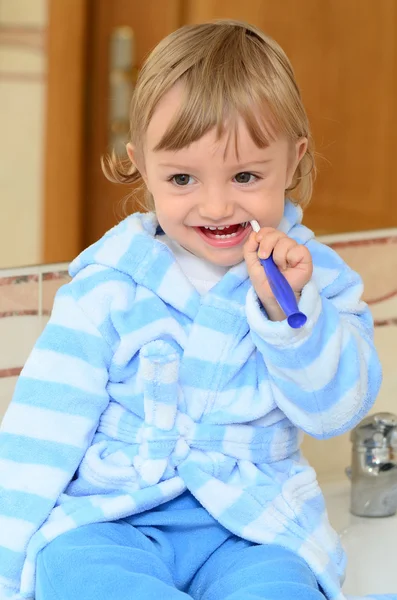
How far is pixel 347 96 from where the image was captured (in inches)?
66.9

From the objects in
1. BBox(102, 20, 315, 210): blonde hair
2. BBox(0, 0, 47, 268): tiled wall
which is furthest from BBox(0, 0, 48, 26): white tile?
BBox(102, 20, 315, 210): blonde hair

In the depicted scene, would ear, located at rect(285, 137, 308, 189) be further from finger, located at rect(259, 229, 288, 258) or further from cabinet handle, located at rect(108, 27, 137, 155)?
cabinet handle, located at rect(108, 27, 137, 155)

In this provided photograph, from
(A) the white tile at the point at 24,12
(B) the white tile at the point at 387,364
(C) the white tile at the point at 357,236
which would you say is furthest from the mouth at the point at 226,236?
(B) the white tile at the point at 387,364

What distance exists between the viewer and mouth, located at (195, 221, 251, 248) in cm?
113

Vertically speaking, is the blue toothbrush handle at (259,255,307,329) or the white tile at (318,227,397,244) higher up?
the blue toothbrush handle at (259,255,307,329)

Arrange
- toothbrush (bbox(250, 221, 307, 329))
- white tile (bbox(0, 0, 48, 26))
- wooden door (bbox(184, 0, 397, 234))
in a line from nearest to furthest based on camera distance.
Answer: toothbrush (bbox(250, 221, 307, 329))
white tile (bbox(0, 0, 48, 26))
wooden door (bbox(184, 0, 397, 234))

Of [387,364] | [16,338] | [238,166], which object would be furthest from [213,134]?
[387,364]

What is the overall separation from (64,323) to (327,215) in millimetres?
635

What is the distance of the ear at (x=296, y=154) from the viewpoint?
44.9 inches

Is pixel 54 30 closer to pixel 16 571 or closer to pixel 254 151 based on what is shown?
pixel 254 151

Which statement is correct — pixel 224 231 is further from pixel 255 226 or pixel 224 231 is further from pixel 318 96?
pixel 318 96

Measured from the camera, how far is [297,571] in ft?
3.49

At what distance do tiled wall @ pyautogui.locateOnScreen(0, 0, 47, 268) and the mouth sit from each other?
317mm

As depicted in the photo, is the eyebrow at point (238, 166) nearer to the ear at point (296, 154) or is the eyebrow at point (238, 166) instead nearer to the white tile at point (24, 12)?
the ear at point (296, 154)
